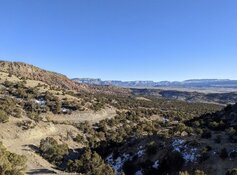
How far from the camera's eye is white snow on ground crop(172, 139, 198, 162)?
37188 mm

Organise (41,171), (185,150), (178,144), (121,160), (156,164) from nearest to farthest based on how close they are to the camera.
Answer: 1. (41,171)
2. (156,164)
3. (185,150)
4. (178,144)
5. (121,160)

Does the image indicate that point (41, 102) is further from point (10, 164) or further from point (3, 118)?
point (10, 164)

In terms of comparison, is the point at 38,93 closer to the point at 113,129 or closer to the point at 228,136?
the point at 113,129

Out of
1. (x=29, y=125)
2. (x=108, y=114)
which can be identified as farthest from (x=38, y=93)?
(x=29, y=125)

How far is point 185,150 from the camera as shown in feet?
127

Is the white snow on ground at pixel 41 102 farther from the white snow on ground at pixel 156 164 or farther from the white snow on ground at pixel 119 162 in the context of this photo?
the white snow on ground at pixel 156 164

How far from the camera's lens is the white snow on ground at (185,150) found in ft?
122

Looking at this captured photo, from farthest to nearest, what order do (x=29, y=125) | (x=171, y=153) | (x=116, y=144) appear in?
(x=116, y=144) < (x=29, y=125) < (x=171, y=153)

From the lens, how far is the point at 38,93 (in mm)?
75875

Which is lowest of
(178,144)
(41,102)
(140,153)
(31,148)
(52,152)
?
(140,153)

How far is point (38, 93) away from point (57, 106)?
391 inches

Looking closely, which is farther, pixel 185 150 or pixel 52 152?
pixel 52 152

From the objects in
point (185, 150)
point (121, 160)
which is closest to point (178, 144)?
point (185, 150)

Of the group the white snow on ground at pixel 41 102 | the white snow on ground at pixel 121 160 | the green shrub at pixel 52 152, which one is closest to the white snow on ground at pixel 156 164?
the white snow on ground at pixel 121 160
